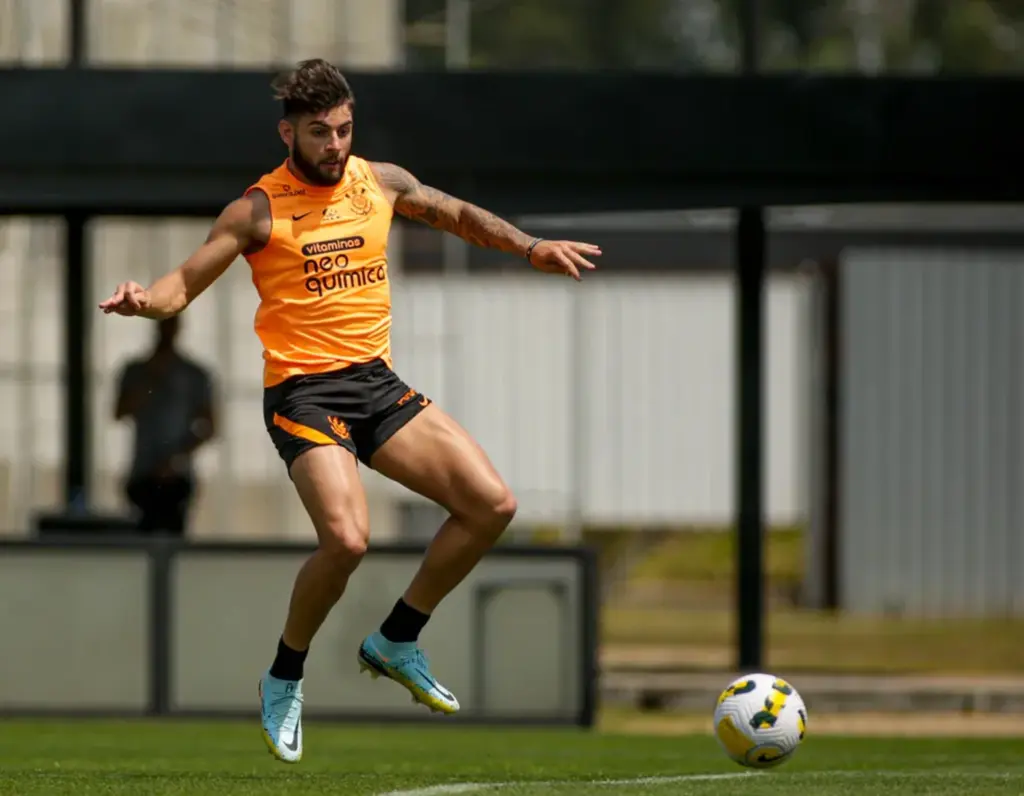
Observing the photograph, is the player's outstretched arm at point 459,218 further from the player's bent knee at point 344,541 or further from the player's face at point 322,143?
the player's bent knee at point 344,541

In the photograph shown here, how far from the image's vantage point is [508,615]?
12.3 m

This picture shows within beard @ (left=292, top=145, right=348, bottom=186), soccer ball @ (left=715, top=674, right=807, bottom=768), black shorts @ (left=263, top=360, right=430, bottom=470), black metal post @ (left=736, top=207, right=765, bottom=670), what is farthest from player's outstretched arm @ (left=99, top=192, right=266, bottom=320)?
black metal post @ (left=736, top=207, right=765, bottom=670)

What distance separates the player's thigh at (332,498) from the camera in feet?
23.7

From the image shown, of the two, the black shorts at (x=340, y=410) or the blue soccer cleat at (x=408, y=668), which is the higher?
the black shorts at (x=340, y=410)

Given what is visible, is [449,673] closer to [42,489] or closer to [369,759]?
[369,759]

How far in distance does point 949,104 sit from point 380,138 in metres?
3.41

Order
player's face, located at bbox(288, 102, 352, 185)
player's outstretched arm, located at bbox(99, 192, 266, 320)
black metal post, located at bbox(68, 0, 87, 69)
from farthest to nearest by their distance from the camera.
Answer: black metal post, located at bbox(68, 0, 87, 69) → player's face, located at bbox(288, 102, 352, 185) → player's outstretched arm, located at bbox(99, 192, 266, 320)

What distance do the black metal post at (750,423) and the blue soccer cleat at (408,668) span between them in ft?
17.9

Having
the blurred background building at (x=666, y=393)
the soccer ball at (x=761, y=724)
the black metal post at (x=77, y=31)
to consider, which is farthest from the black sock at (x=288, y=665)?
the blurred background building at (x=666, y=393)

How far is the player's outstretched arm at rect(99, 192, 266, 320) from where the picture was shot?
7086 mm

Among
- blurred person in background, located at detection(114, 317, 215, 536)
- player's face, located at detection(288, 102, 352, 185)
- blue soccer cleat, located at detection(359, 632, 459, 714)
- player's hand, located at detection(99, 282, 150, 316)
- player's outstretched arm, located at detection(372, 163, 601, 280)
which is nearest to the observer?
player's hand, located at detection(99, 282, 150, 316)

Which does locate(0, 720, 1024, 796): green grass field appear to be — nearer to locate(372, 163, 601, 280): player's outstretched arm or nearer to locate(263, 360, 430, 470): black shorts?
locate(263, 360, 430, 470): black shorts

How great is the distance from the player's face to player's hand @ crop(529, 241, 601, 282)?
772 mm

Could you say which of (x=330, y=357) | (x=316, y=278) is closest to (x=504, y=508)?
(x=330, y=357)
